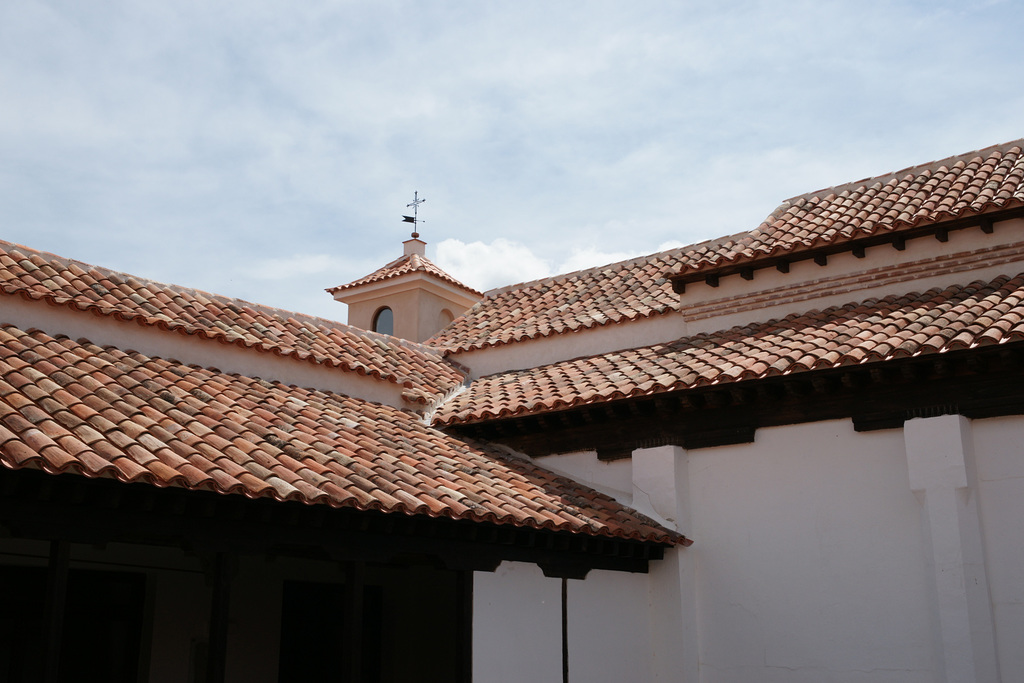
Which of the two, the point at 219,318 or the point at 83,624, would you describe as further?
the point at 219,318

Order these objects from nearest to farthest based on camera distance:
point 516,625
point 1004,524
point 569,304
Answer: point 1004,524
point 516,625
point 569,304

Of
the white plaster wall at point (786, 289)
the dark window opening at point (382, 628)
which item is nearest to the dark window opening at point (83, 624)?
the dark window opening at point (382, 628)

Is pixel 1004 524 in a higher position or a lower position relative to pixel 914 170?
lower

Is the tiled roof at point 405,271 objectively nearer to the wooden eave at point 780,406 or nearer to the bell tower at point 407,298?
the bell tower at point 407,298

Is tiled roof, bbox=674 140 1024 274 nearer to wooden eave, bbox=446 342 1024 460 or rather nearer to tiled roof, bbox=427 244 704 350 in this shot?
tiled roof, bbox=427 244 704 350

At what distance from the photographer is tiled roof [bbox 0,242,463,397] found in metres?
8.83

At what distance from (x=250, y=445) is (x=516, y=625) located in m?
2.91

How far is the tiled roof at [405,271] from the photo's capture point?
1729 centimetres

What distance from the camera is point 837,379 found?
8453 millimetres

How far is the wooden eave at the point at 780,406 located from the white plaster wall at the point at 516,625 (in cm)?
190

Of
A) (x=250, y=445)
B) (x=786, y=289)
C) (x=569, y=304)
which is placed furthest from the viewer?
(x=569, y=304)

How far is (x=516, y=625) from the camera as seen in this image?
8.20m

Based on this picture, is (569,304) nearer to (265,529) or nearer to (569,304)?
(569,304)

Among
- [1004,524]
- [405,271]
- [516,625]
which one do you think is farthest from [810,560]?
[405,271]
